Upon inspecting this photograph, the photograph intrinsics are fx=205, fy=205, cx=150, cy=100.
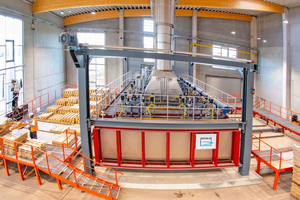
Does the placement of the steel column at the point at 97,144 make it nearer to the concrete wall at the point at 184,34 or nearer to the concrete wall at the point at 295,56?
the concrete wall at the point at 184,34

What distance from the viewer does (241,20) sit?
25.1m

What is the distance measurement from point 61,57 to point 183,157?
2125 cm

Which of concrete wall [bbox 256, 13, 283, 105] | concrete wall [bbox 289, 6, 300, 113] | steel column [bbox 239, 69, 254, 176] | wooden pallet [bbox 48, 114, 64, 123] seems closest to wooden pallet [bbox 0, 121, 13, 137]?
wooden pallet [bbox 48, 114, 64, 123]

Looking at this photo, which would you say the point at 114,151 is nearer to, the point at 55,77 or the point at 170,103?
the point at 170,103

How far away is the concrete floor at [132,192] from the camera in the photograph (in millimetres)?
8562

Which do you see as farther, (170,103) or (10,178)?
(170,103)

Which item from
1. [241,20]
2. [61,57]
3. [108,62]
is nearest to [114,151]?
[108,62]

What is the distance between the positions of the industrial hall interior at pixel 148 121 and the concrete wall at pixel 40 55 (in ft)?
0.39

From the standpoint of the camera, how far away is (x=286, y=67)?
763 inches

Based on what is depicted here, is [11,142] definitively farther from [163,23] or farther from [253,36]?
[253,36]

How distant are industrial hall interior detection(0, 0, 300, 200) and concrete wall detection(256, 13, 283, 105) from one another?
11 centimetres

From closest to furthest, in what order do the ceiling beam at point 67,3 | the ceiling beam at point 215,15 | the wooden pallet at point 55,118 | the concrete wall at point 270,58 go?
the wooden pallet at point 55,118 → the ceiling beam at point 67,3 → the concrete wall at point 270,58 → the ceiling beam at point 215,15

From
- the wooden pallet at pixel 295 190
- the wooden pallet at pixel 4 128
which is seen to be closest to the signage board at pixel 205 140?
the wooden pallet at pixel 295 190

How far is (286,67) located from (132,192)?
18.6m
